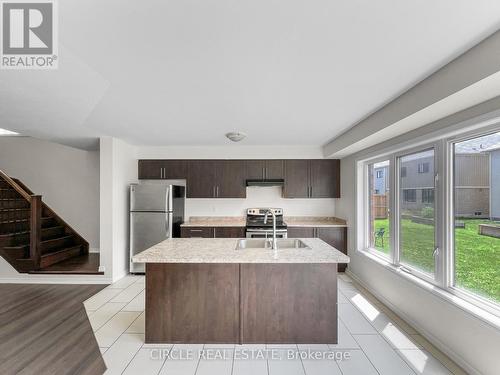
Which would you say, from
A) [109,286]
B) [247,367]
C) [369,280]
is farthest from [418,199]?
[109,286]

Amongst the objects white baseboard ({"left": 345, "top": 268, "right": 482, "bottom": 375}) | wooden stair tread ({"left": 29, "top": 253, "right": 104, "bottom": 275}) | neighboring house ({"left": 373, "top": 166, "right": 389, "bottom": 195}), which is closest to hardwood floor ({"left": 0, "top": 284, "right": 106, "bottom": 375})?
wooden stair tread ({"left": 29, "top": 253, "right": 104, "bottom": 275})

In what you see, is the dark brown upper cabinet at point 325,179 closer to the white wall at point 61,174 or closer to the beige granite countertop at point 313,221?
the beige granite countertop at point 313,221

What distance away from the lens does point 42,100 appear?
248cm

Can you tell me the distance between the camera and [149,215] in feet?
14.6

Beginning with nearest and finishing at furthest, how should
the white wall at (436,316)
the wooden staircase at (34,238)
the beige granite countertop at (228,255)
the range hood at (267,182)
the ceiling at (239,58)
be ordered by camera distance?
the ceiling at (239,58) → the white wall at (436,316) → the beige granite countertop at (228,255) → the wooden staircase at (34,238) → the range hood at (267,182)

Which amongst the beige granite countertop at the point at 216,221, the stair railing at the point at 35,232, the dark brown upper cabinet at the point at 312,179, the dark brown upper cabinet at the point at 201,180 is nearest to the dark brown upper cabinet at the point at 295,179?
the dark brown upper cabinet at the point at 312,179

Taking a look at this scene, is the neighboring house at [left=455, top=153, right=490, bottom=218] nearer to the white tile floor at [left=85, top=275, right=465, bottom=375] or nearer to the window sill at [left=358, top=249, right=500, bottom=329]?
the window sill at [left=358, top=249, right=500, bottom=329]

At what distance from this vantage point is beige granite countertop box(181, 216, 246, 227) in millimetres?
4719

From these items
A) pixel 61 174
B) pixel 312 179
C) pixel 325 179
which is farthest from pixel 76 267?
pixel 325 179

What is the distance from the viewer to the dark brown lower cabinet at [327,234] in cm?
461

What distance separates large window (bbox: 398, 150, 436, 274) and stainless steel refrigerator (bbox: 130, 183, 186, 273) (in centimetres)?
351

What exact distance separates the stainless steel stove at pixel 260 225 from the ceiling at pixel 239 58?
2105 millimetres

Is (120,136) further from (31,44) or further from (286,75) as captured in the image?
(286,75)

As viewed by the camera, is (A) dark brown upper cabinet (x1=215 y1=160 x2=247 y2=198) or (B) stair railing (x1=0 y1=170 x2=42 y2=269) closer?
(B) stair railing (x1=0 y1=170 x2=42 y2=269)
